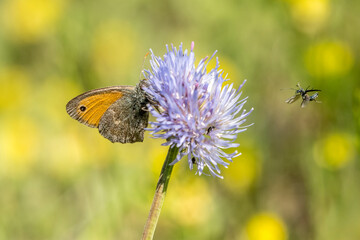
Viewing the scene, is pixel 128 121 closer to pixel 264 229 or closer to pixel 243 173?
pixel 264 229

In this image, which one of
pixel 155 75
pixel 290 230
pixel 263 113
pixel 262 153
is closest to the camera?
pixel 155 75

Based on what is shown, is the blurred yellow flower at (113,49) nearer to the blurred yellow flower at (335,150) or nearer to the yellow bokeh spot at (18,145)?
the yellow bokeh spot at (18,145)

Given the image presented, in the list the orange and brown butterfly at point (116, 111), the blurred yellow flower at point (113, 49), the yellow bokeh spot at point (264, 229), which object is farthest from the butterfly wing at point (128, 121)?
the blurred yellow flower at point (113, 49)

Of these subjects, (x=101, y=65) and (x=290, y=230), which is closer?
(x=290, y=230)

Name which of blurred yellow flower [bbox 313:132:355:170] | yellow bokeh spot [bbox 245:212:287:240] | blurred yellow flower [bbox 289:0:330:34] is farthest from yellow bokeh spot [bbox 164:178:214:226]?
blurred yellow flower [bbox 289:0:330:34]

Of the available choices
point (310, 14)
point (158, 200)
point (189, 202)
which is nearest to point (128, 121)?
point (158, 200)

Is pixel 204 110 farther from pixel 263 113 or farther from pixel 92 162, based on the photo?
pixel 263 113

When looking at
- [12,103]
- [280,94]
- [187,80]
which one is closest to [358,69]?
[280,94]
